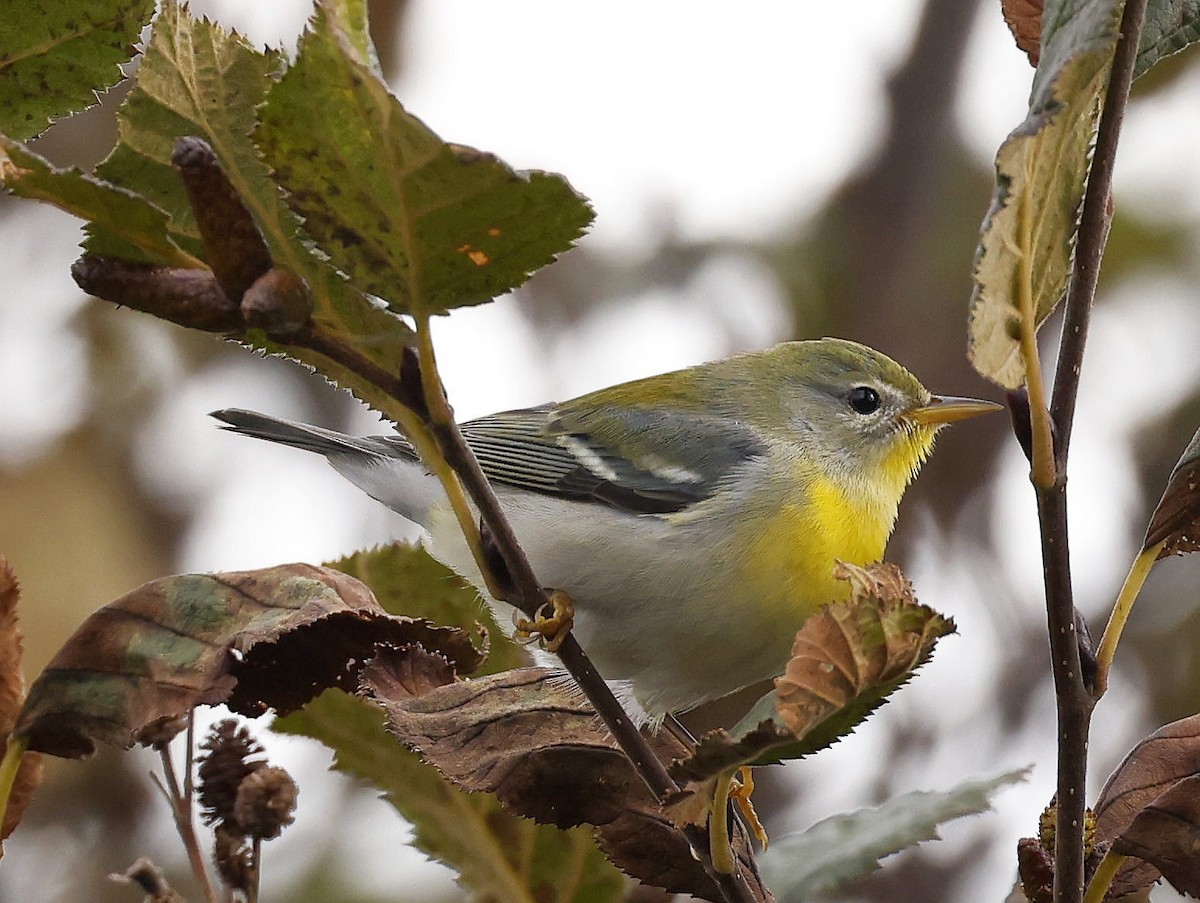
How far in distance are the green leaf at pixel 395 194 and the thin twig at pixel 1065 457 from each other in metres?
0.35

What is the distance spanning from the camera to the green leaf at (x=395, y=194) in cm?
84

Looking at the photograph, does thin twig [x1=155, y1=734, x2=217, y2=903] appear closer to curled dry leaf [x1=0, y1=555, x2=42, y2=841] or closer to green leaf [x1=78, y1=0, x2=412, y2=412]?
curled dry leaf [x1=0, y1=555, x2=42, y2=841]

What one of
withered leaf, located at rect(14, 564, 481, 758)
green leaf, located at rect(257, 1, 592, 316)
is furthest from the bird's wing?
green leaf, located at rect(257, 1, 592, 316)

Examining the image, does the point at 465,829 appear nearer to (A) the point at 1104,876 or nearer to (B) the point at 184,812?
(B) the point at 184,812

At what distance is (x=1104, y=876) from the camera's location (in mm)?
1195

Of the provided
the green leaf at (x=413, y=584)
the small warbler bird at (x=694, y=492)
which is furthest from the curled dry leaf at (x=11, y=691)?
the small warbler bird at (x=694, y=492)

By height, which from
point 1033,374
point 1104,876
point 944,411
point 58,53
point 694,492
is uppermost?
point 944,411

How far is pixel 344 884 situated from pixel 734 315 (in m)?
2.09

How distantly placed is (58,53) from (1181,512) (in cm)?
109

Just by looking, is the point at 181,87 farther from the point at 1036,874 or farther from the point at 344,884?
the point at 344,884

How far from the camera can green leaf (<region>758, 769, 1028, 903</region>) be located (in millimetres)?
1834

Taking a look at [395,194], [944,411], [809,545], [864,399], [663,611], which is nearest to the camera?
[395,194]

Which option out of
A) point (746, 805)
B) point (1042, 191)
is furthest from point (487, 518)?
point (746, 805)

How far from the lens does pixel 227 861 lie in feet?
5.39
